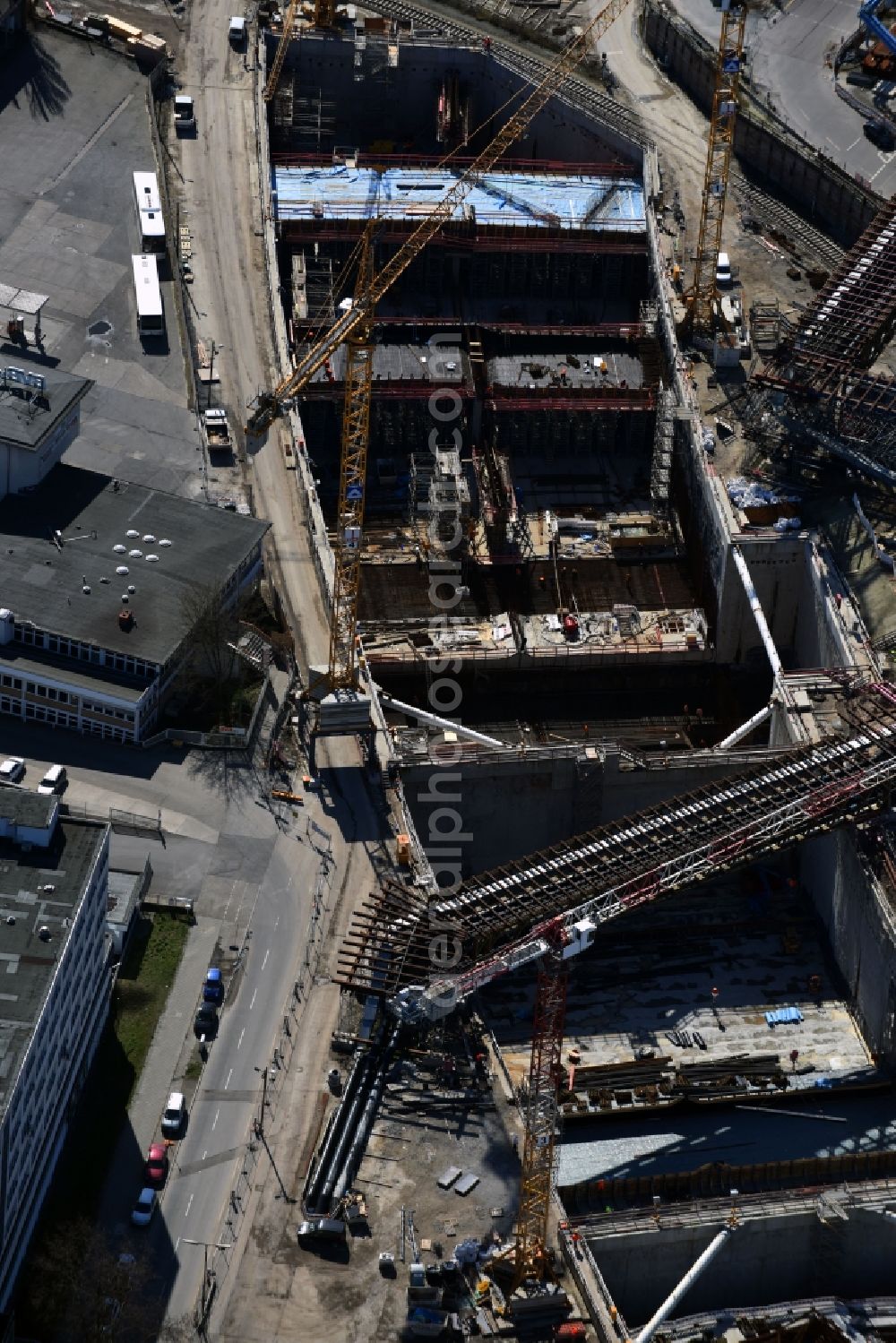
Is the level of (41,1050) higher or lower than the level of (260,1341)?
higher

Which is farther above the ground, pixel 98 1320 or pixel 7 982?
pixel 7 982

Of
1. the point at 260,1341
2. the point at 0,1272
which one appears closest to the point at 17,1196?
the point at 0,1272

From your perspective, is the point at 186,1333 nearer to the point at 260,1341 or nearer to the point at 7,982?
the point at 260,1341

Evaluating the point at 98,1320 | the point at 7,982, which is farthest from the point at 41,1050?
the point at 98,1320

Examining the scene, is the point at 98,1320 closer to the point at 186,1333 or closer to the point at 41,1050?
the point at 186,1333

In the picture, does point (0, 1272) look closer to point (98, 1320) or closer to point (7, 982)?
point (98, 1320)

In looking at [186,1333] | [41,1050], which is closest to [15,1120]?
[41,1050]

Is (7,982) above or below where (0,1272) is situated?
above
